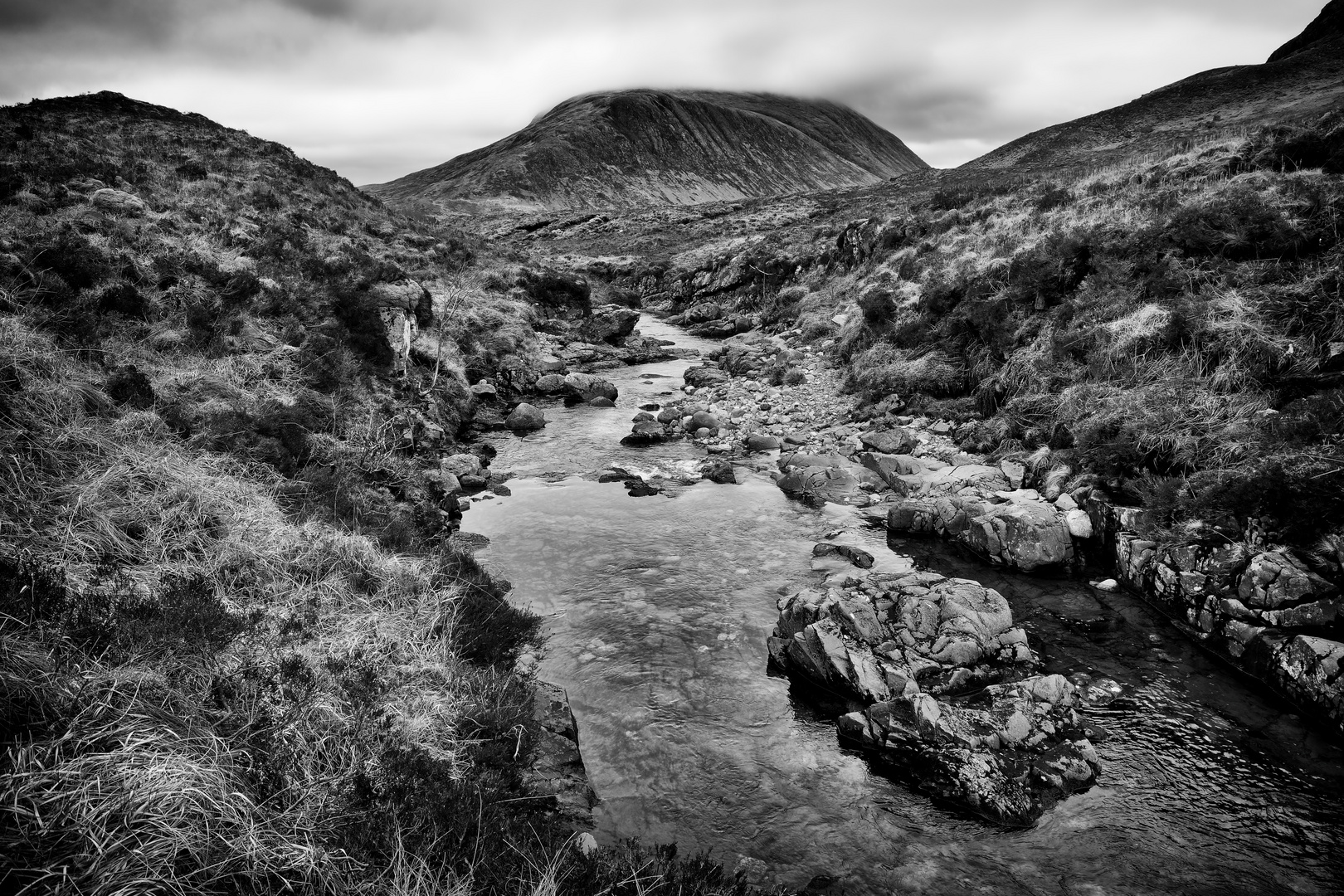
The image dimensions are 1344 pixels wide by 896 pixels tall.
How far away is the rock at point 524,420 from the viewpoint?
69.9ft

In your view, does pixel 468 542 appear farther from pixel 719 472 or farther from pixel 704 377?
pixel 704 377

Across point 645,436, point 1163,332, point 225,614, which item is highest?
point 1163,332

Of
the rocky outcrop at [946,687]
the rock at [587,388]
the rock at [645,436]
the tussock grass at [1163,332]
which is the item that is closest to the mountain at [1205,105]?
the tussock grass at [1163,332]

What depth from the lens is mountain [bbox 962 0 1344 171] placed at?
42.9 m

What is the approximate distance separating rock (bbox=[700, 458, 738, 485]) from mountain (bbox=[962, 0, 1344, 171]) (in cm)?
3700

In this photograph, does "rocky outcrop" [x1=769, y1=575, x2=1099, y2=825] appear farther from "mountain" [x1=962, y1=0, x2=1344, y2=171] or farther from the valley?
"mountain" [x1=962, y1=0, x2=1344, y2=171]

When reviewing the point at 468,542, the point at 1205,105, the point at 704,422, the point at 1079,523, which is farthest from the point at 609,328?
the point at 1205,105

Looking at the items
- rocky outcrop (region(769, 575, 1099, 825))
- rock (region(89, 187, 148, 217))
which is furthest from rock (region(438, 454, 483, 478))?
rock (region(89, 187, 148, 217))

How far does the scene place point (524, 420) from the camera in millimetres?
21391

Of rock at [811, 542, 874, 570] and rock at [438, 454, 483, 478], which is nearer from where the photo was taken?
rock at [811, 542, 874, 570]

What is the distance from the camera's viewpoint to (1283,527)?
8875 millimetres

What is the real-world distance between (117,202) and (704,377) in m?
19.3

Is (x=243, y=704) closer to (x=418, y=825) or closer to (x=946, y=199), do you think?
(x=418, y=825)

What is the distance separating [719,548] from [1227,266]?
13190 millimetres
